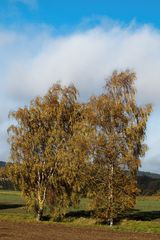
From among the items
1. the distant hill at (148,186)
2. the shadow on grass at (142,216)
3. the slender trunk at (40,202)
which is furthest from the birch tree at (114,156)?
the distant hill at (148,186)

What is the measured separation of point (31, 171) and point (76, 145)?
29.3 feet

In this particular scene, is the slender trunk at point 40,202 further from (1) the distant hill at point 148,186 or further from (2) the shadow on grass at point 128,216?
Result: (1) the distant hill at point 148,186

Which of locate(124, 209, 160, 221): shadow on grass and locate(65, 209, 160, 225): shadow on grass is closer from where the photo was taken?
locate(65, 209, 160, 225): shadow on grass

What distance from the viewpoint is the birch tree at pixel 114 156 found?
151 feet

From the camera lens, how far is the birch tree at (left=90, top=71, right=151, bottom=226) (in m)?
45.9

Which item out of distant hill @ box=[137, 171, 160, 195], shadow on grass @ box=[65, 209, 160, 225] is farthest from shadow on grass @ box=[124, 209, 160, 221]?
distant hill @ box=[137, 171, 160, 195]

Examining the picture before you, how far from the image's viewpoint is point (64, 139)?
54.2 metres

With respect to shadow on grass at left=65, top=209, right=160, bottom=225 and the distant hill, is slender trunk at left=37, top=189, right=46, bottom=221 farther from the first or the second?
the distant hill

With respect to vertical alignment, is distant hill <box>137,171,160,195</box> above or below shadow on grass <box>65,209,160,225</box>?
above

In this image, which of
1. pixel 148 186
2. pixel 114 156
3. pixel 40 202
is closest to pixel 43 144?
pixel 40 202

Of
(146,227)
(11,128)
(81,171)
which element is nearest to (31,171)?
(11,128)

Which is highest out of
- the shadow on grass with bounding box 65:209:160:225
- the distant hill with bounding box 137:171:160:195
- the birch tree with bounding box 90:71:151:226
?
the distant hill with bounding box 137:171:160:195

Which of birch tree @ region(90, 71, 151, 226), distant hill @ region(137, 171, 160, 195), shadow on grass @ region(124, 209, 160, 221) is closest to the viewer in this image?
birch tree @ region(90, 71, 151, 226)

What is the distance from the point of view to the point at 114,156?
150 ft
